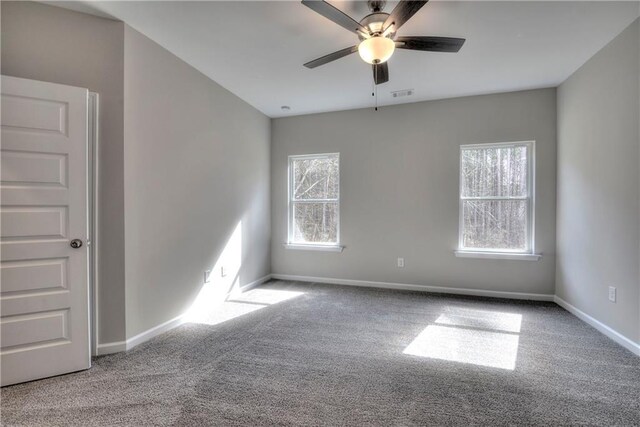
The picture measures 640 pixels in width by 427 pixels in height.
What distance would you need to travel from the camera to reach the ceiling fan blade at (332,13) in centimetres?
179

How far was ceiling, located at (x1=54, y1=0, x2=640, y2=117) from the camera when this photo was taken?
2246mm

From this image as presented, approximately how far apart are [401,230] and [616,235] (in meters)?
2.21

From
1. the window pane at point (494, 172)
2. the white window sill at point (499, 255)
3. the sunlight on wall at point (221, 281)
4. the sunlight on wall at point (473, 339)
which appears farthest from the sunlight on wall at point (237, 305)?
the window pane at point (494, 172)

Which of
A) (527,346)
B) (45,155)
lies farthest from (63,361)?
(527,346)

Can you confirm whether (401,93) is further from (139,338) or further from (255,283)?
(139,338)

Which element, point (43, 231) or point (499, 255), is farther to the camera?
point (499, 255)

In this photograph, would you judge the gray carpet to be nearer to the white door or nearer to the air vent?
the white door

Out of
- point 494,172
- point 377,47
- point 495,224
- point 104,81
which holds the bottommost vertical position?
point 495,224

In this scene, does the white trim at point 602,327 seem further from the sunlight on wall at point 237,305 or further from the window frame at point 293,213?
the sunlight on wall at point 237,305

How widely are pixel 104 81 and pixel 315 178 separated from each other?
115 inches

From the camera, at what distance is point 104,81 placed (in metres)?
2.38

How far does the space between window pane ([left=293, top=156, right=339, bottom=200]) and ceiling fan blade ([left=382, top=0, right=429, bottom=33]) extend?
268cm

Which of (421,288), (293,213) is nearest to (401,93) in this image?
(293,213)

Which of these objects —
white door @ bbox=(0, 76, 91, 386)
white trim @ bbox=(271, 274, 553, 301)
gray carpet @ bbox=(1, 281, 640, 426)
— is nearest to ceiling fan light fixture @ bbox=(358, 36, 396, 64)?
white door @ bbox=(0, 76, 91, 386)
